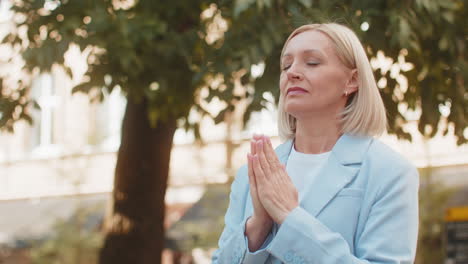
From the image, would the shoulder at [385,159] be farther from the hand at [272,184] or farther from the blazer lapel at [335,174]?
the hand at [272,184]

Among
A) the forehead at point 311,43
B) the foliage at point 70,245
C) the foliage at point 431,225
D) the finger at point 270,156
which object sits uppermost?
the forehead at point 311,43

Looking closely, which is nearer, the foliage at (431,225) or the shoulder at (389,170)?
the shoulder at (389,170)

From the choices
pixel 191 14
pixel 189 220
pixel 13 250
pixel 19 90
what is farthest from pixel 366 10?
pixel 13 250

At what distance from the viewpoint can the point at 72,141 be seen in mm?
18406

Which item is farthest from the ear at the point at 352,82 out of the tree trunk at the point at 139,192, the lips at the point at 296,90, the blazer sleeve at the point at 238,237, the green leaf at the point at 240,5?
the tree trunk at the point at 139,192

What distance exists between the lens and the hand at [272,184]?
221 cm

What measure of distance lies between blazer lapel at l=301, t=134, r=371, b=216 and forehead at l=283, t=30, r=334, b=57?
0.27 meters

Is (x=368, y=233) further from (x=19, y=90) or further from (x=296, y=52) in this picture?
(x=19, y=90)

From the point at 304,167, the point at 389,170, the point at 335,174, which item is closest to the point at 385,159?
the point at 389,170

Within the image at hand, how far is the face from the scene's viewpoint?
234cm

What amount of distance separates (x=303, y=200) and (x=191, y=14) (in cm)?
458

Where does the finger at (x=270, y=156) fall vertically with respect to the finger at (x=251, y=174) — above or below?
above

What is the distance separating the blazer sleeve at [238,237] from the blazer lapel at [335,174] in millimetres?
159

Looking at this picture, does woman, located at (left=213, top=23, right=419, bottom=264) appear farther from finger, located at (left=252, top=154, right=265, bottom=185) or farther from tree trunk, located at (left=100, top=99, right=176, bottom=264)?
tree trunk, located at (left=100, top=99, right=176, bottom=264)
